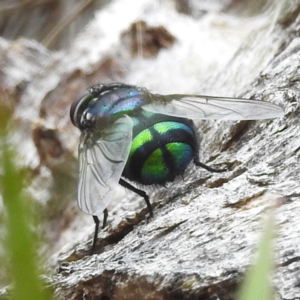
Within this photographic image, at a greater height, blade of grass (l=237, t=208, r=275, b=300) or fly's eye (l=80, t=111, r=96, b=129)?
fly's eye (l=80, t=111, r=96, b=129)

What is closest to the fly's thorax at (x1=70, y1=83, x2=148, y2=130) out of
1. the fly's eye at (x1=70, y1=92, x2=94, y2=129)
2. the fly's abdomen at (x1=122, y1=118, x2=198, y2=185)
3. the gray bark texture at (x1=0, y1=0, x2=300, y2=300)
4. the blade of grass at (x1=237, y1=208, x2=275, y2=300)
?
the fly's eye at (x1=70, y1=92, x2=94, y2=129)

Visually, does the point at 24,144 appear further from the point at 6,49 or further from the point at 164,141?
the point at 164,141

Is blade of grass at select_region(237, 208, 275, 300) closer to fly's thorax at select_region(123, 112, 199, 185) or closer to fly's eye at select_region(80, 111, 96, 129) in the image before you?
fly's thorax at select_region(123, 112, 199, 185)

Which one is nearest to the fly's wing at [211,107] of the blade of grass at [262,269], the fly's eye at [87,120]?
the fly's eye at [87,120]

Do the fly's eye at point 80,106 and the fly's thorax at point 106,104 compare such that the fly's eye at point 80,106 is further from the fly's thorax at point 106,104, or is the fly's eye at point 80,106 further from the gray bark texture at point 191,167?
the gray bark texture at point 191,167

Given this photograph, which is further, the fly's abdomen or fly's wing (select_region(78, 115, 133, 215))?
the fly's abdomen

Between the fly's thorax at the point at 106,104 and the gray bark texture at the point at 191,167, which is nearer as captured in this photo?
the gray bark texture at the point at 191,167

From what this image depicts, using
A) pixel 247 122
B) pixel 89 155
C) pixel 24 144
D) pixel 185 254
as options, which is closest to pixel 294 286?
pixel 185 254
